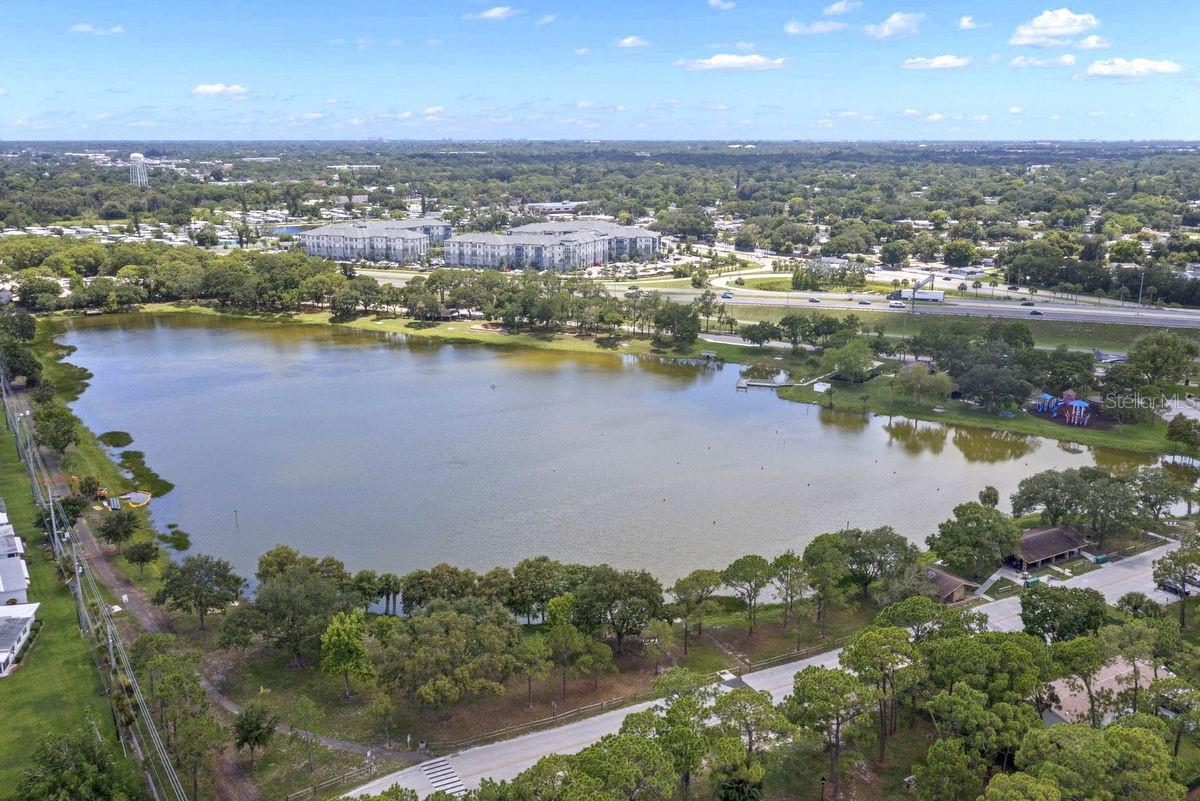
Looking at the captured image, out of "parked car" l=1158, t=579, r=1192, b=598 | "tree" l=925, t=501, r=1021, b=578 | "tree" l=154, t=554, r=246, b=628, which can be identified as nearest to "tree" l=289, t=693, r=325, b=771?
"tree" l=154, t=554, r=246, b=628

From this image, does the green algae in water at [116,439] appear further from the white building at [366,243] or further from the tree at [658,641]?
the white building at [366,243]

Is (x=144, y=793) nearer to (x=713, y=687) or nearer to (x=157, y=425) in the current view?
(x=713, y=687)

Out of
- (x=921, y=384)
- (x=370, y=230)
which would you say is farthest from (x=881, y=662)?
(x=370, y=230)

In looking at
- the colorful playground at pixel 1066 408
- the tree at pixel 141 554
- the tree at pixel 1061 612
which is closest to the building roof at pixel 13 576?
the tree at pixel 141 554

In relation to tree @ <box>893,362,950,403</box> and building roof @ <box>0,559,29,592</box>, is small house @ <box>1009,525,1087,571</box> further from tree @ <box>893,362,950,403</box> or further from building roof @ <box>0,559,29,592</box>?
building roof @ <box>0,559,29,592</box>

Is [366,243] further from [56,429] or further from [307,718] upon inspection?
[307,718]

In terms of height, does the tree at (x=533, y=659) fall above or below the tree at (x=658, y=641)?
above
